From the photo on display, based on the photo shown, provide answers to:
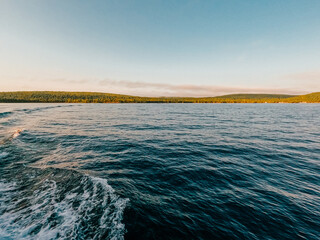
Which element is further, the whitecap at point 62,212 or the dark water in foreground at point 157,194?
the dark water in foreground at point 157,194

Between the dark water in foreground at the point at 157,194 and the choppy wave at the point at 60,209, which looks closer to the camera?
the choppy wave at the point at 60,209

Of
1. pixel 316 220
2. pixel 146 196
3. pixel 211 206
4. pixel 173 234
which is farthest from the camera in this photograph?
pixel 146 196

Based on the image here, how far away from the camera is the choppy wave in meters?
6.28

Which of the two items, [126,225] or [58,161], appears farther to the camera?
[58,161]

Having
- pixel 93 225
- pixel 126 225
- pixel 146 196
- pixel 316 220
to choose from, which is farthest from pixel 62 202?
pixel 316 220

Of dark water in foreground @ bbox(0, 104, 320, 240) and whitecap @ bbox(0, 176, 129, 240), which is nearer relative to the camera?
whitecap @ bbox(0, 176, 129, 240)

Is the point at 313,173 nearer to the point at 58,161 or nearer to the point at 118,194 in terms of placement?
the point at 118,194

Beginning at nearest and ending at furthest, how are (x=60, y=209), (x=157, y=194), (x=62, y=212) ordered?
1. (x=62, y=212)
2. (x=60, y=209)
3. (x=157, y=194)

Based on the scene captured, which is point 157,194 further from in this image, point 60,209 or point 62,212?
point 60,209

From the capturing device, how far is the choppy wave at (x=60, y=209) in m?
6.28

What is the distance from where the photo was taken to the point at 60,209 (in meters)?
7.65

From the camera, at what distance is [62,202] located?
8.15 metres

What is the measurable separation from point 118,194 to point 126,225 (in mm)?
2290

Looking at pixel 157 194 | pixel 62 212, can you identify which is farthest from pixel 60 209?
pixel 157 194
